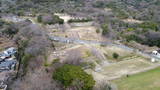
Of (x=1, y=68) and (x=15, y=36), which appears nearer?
(x=1, y=68)

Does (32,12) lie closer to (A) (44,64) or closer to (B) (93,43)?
(B) (93,43)

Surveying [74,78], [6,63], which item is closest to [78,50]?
[6,63]

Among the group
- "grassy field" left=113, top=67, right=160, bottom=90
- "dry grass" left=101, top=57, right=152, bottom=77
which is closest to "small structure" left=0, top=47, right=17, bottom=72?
"dry grass" left=101, top=57, right=152, bottom=77

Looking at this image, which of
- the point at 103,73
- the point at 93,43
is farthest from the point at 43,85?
A: the point at 93,43

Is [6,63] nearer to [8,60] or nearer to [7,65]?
[7,65]

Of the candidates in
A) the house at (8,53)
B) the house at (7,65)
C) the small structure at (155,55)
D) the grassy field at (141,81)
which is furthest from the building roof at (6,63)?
the small structure at (155,55)

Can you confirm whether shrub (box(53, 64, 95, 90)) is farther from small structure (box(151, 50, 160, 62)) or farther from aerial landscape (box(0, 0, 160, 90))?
small structure (box(151, 50, 160, 62))
